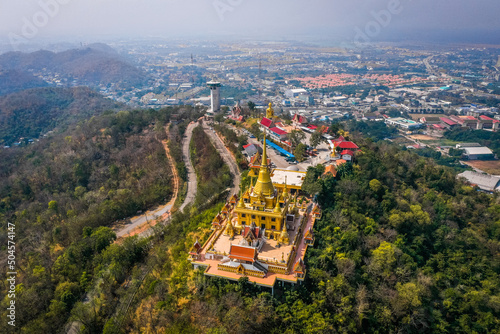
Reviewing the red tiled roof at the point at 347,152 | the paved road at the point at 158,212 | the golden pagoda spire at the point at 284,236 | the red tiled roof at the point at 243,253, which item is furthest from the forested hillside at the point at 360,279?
the paved road at the point at 158,212

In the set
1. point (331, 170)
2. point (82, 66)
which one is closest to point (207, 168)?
point (331, 170)

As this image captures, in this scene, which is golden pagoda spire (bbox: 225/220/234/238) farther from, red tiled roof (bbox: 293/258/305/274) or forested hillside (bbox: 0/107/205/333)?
forested hillside (bbox: 0/107/205/333)

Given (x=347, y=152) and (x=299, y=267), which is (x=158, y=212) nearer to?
(x=347, y=152)

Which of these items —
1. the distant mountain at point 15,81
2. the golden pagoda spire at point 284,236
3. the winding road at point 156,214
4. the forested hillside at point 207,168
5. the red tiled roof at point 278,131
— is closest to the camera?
the golden pagoda spire at point 284,236

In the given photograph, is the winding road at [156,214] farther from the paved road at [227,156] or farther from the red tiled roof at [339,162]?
the red tiled roof at [339,162]

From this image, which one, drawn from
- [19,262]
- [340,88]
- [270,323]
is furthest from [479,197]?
[340,88]

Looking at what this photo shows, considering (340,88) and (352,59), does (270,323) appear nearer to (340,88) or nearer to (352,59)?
(340,88)
